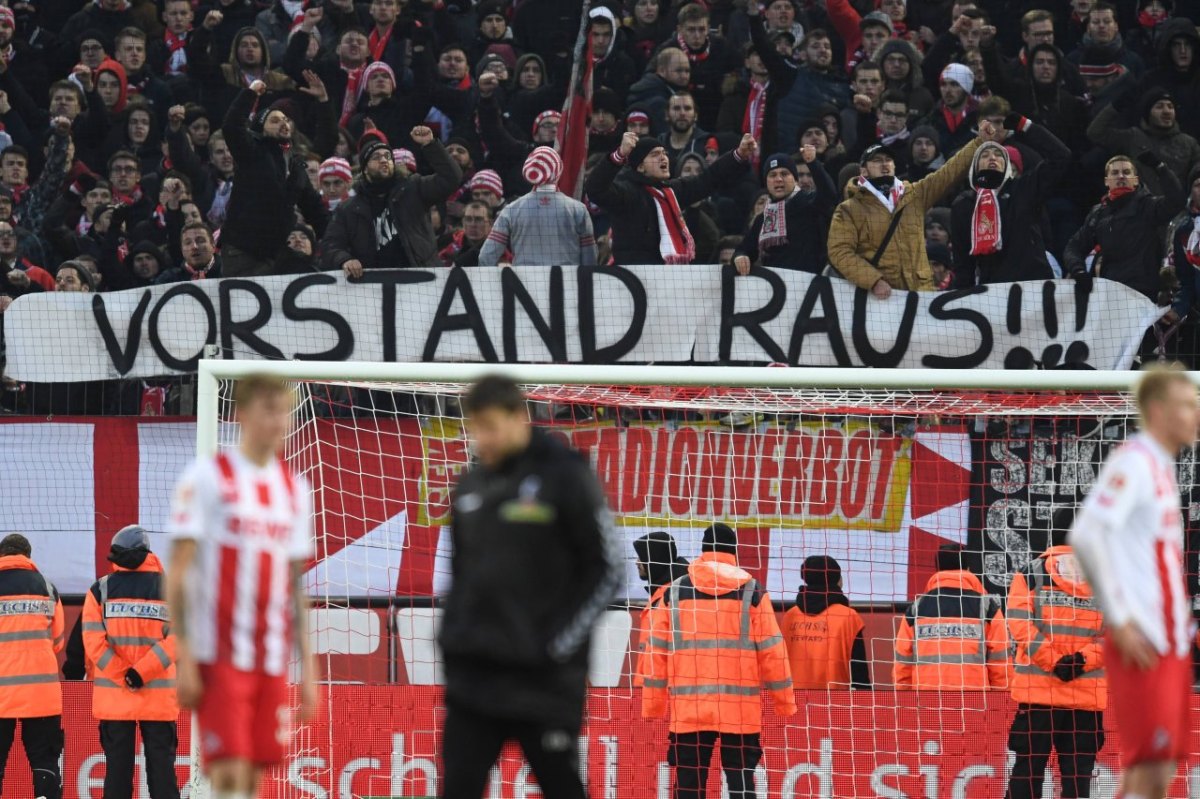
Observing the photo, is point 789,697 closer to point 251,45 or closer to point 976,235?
point 976,235

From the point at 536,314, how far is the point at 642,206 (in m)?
1.20

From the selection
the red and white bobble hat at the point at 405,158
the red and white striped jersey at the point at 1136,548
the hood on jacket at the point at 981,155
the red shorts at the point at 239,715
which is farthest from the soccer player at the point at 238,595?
the red and white bobble hat at the point at 405,158

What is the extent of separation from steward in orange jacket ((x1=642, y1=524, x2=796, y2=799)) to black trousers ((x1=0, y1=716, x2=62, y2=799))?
3.37 meters

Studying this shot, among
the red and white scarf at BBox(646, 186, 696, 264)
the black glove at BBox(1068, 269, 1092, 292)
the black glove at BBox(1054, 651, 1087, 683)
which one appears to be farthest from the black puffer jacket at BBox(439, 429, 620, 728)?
the red and white scarf at BBox(646, 186, 696, 264)

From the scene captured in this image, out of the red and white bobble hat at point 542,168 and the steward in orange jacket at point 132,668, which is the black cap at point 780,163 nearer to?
the red and white bobble hat at point 542,168

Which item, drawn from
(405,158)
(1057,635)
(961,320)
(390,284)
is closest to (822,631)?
(1057,635)

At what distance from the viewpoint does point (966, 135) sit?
11711 mm

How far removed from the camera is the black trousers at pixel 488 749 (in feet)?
14.7

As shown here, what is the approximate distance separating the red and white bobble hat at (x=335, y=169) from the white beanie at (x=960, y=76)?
4.33m

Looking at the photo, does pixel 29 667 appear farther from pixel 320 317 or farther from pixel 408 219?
pixel 408 219

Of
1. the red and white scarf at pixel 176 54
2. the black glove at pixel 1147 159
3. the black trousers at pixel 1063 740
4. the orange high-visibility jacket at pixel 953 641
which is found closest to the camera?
the black trousers at pixel 1063 740

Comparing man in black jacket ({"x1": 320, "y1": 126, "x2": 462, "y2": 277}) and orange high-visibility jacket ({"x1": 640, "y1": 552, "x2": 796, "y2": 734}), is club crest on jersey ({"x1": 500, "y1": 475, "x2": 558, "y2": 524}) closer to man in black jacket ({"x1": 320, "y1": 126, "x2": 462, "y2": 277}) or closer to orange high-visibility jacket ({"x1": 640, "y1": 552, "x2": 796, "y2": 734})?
orange high-visibility jacket ({"x1": 640, "y1": 552, "x2": 796, "y2": 734})

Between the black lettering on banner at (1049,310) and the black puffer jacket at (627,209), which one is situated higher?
the black puffer jacket at (627,209)

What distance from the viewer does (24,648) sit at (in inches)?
345
